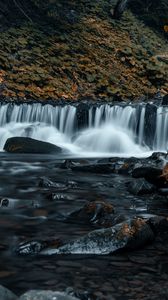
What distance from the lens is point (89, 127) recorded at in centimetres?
1670

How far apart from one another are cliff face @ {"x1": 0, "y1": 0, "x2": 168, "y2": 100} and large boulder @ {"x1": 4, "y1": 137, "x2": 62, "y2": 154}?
4.04 metres

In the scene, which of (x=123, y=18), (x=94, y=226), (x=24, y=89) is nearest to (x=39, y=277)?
(x=94, y=226)

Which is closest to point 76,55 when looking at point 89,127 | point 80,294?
point 89,127

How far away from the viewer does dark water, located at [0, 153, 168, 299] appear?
4.05 meters

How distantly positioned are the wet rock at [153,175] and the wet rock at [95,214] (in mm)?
1958

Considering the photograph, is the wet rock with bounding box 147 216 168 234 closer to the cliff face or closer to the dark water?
the dark water

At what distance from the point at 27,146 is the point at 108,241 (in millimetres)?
9678

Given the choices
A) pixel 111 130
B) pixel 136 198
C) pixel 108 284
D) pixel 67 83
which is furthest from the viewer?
pixel 67 83

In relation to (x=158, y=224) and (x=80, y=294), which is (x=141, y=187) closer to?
(x=158, y=224)

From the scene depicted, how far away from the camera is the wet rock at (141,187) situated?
26.1 ft

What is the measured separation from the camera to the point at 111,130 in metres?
16.3

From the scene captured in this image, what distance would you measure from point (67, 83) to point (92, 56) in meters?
3.90

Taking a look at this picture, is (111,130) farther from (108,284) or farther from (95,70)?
(108,284)

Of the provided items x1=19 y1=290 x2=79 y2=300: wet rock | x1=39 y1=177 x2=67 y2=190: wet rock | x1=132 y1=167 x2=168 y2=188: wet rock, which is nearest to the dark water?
x1=39 y1=177 x2=67 y2=190: wet rock
